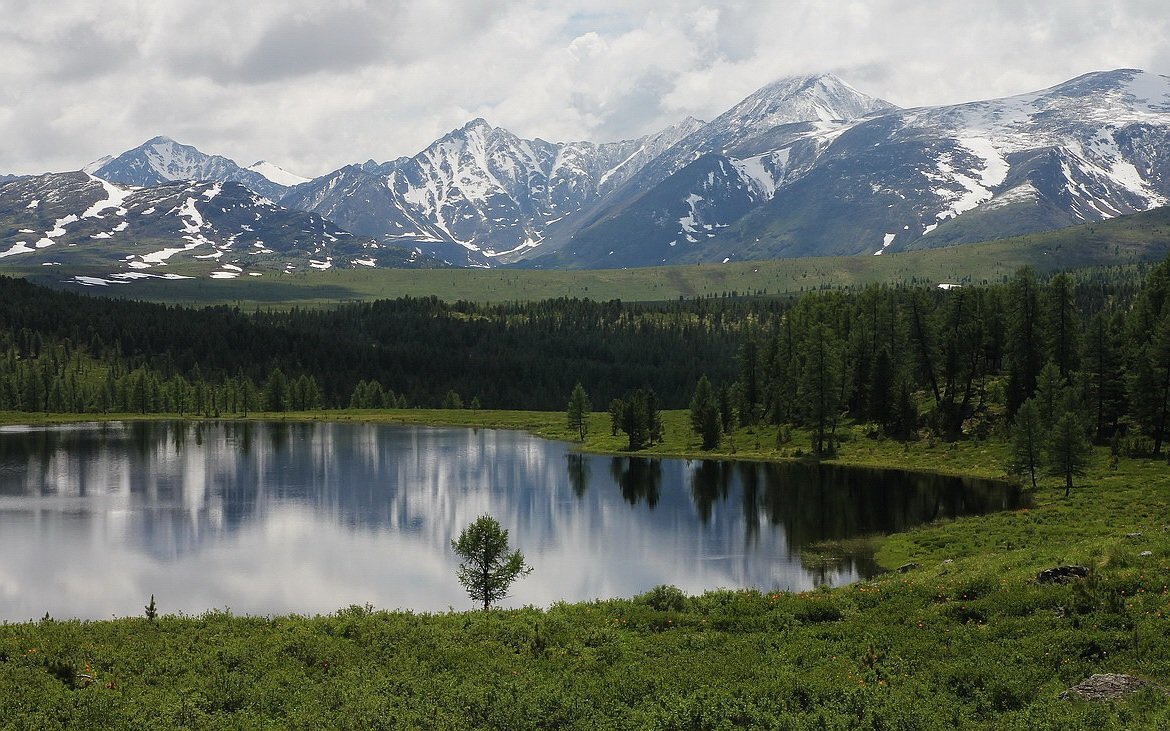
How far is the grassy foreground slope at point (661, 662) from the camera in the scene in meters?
21.7

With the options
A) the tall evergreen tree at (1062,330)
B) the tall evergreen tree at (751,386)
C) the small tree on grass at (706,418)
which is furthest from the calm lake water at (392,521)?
the tall evergreen tree at (1062,330)

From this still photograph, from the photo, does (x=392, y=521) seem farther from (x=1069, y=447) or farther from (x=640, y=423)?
(x=640, y=423)

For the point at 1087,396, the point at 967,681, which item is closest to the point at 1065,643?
the point at 967,681

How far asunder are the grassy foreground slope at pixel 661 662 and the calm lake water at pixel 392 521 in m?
20.5

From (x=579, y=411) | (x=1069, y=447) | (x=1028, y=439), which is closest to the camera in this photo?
(x=1069, y=447)

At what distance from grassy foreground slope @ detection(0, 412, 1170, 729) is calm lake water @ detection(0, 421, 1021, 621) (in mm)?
20484

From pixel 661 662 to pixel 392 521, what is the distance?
5994cm

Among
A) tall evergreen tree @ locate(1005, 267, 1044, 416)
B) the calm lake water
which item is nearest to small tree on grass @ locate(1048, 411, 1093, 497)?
the calm lake water

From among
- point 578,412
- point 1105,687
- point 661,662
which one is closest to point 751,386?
point 578,412

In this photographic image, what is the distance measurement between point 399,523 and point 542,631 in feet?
177

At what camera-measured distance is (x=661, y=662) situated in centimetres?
2652

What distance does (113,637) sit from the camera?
97.1ft

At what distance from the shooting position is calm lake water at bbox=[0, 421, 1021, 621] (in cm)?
5592

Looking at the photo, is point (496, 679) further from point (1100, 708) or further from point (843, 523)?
point (843, 523)
